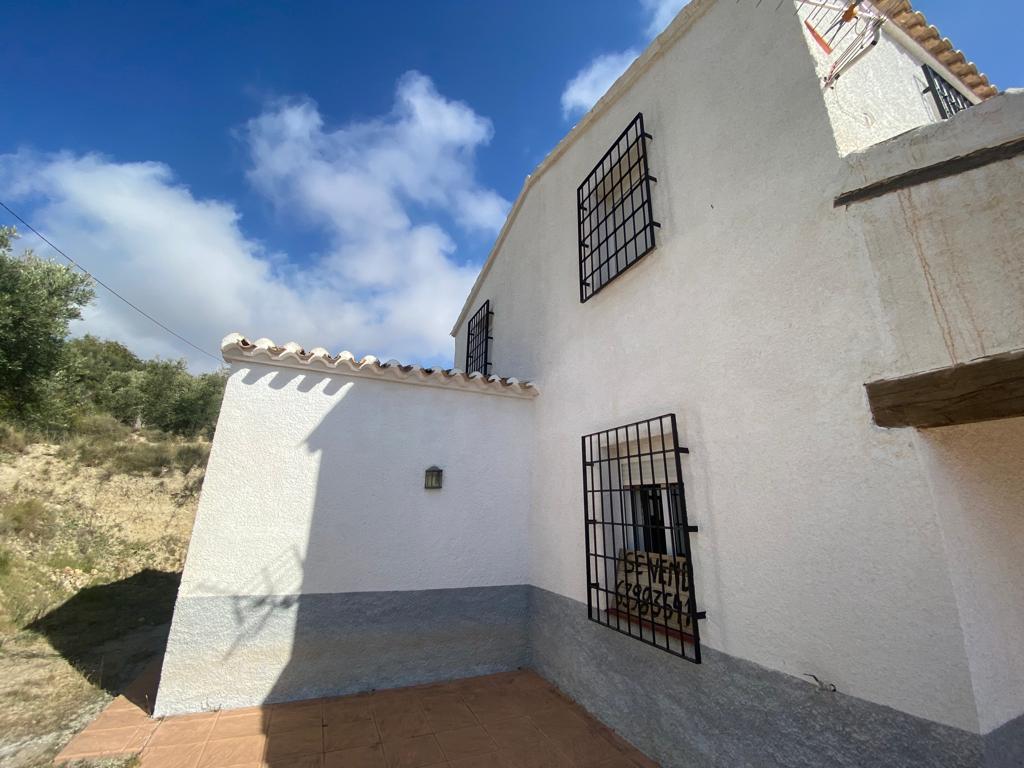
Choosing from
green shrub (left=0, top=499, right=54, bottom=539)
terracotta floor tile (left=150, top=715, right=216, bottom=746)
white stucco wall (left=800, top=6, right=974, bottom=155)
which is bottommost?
terracotta floor tile (left=150, top=715, right=216, bottom=746)

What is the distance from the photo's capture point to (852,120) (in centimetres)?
273

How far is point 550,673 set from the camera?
15.1 feet

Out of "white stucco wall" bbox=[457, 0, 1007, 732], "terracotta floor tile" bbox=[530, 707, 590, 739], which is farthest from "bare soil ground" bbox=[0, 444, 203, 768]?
"white stucco wall" bbox=[457, 0, 1007, 732]

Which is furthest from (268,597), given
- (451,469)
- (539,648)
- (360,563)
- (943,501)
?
(943,501)

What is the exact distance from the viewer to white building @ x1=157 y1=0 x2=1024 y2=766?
1.88m

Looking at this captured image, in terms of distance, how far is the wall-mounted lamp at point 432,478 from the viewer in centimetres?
488

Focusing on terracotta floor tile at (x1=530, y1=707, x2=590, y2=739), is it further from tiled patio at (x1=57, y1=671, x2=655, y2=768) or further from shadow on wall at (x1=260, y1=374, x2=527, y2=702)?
shadow on wall at (x1=260, y1=374, x2=527, y2=702)

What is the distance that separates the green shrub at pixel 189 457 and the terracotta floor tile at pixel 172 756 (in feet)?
40.8

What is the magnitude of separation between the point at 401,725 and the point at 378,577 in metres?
1.33

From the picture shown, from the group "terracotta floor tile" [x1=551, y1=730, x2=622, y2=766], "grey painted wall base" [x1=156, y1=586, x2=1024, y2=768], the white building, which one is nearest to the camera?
the white building

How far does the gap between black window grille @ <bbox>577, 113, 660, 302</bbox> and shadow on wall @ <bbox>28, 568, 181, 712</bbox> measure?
630cm

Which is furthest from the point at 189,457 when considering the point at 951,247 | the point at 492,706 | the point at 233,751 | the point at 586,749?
the point at 951,247

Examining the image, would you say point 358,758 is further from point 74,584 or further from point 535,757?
point 74,584

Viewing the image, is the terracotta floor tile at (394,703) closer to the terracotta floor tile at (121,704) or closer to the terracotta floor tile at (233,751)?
the terracotta floor tile at (233,751)
